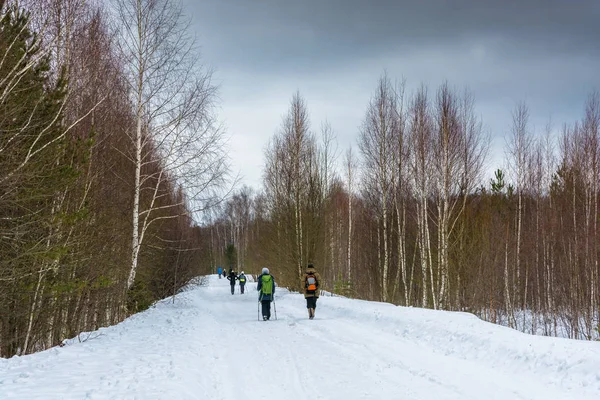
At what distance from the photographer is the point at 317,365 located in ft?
27.5

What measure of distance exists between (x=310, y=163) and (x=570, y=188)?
18.0 m

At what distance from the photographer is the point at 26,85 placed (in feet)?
29.9

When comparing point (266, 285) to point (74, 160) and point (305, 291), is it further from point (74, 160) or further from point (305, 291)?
point (74, 160)

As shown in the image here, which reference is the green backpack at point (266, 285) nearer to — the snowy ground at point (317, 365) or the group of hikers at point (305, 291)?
the group of hikers at point (305, 291)

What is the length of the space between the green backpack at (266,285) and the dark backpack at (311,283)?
57.8 inches

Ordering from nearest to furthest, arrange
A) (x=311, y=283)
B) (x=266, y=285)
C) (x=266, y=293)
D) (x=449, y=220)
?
(x=311, y=283) < (x=266, y=293) < (x=266, y=285) < (x=449, y=220)

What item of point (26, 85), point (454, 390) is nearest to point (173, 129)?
point (26, 85)

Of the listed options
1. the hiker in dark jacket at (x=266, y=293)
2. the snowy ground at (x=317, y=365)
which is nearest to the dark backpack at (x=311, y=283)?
the hiker in dark jacket at (x=266, y=293)

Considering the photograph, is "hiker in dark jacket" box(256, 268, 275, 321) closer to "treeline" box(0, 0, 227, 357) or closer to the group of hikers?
the group of hikers

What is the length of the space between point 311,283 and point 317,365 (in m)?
7.99

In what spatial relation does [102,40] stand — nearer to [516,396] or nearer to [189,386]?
[189,386]

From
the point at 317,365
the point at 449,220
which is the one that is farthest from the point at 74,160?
the point at 449,220

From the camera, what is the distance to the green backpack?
16.7 metres

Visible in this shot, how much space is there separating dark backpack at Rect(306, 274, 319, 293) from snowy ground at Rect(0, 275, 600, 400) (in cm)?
350
